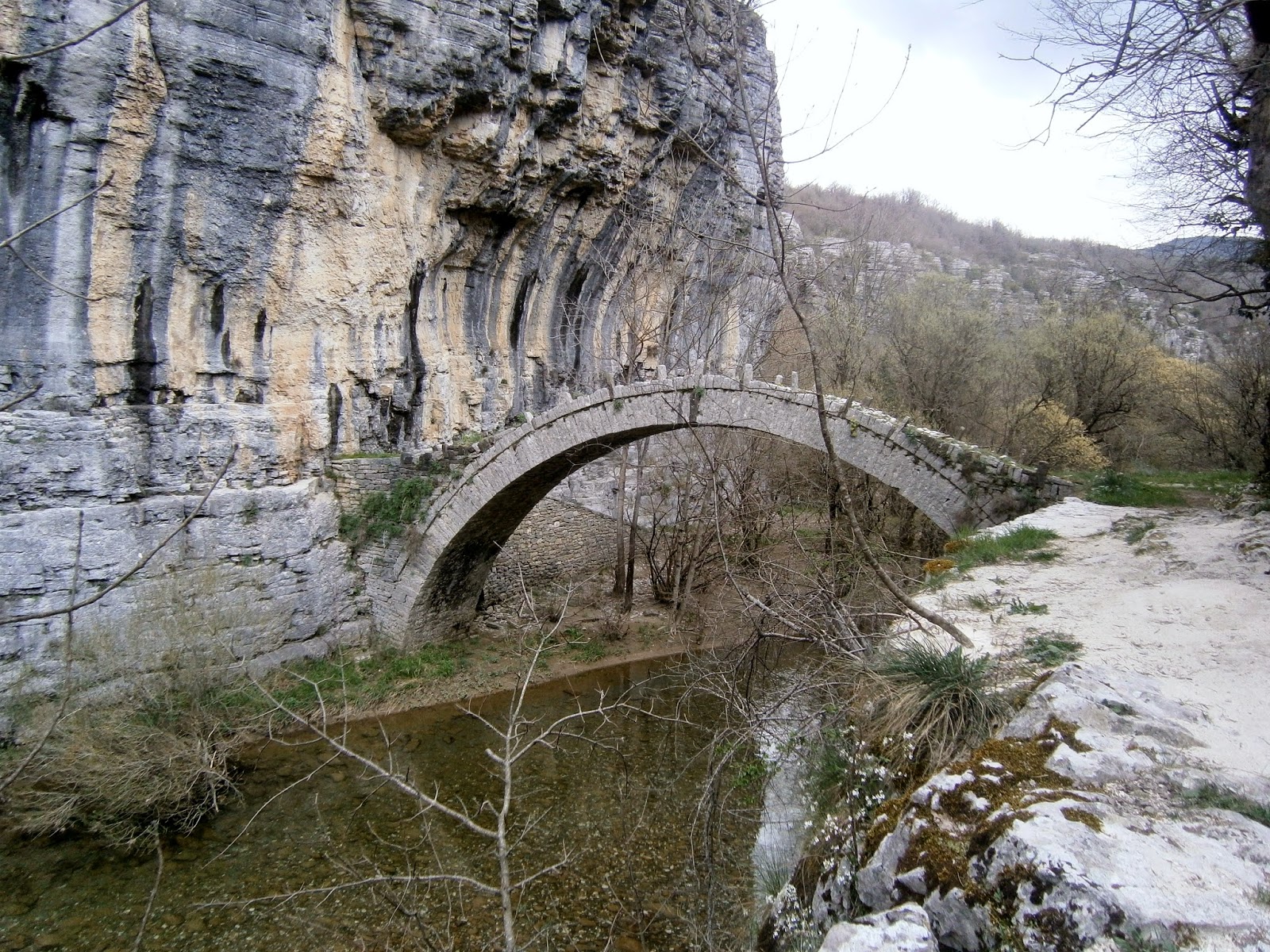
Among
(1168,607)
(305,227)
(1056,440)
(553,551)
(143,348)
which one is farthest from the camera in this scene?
(553,551)

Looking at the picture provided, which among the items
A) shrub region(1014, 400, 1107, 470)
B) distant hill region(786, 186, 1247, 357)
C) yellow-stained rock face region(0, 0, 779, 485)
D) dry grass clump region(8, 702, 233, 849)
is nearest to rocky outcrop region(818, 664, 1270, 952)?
yellow-stained rock face region(0, 0, 779, 485)

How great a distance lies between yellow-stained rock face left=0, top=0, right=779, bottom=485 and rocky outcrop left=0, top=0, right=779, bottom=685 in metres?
0.03

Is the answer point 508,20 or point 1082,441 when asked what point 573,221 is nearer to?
point 508,20

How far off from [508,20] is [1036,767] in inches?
415

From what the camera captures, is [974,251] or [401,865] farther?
[974,251]

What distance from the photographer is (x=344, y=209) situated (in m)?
9.69

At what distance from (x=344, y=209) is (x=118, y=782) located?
21.6 ft

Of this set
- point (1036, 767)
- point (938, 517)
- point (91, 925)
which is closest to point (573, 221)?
point (938, 517)

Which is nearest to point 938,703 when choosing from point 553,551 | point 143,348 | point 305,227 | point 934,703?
point 934,703

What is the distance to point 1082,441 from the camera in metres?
12.2

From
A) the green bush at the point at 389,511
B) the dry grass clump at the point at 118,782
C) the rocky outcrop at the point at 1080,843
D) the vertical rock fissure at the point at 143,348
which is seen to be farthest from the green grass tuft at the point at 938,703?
the vertical rock fissure at the point at 143,348

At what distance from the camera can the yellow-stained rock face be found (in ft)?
25.3

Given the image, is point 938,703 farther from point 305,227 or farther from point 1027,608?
point 305,227

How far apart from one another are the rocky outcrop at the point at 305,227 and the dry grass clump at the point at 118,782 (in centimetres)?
145
